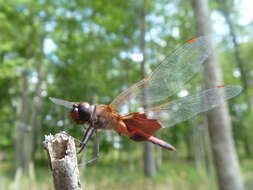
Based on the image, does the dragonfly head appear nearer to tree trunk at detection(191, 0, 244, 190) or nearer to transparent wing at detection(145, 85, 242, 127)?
transparent wing at detection(145, 85, 242, 127)

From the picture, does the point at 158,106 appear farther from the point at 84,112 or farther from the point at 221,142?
the point at 221,142

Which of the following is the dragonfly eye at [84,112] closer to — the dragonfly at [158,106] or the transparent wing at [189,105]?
the dragonfly at [158,106]

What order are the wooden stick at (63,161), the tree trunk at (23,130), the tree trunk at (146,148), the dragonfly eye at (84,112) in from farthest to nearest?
the tree trunk at (23,130), the tree trunk at (146,148), the dragonfly eye at (84,112), the wooden stick at (63,161)

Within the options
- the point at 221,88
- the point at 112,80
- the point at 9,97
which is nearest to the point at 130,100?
the point at 221,88

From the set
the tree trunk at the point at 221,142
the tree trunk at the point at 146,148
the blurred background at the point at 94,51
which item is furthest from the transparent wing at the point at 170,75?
the tree trunk at the point at 146,148

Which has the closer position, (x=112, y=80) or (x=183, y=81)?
(x=183, y=81)

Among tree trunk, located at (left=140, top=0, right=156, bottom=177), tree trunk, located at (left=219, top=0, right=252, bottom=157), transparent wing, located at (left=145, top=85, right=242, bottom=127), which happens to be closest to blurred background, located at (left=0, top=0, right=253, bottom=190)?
tree trunk, located at (left=140, top=0, right=156, bottom=177)

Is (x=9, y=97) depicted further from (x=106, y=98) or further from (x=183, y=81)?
(x=183, y=81)
